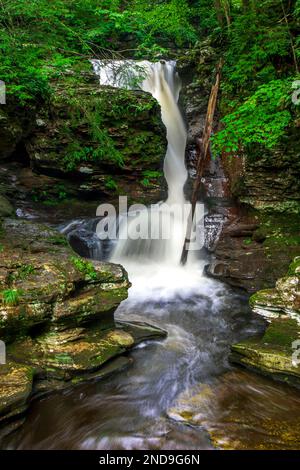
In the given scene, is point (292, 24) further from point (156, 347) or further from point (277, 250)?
point (156, 347)

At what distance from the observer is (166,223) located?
29.8ft

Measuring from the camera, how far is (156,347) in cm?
509

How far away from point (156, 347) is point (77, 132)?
6.11m

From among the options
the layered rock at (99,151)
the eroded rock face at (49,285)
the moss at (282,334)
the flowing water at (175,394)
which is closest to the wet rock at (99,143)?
the layered rock at (99,151)

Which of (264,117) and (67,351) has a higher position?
(264,117)

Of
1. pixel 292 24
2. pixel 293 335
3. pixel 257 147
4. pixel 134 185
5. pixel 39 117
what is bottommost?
pixel 293 335

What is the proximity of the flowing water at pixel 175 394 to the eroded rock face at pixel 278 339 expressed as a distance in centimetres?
17

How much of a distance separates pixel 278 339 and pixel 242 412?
1254mm

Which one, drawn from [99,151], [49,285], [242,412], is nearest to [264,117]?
[99,151]

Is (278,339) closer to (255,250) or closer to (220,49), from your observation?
(255,250)

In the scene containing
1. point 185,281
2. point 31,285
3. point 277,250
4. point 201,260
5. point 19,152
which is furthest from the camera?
point 19,152

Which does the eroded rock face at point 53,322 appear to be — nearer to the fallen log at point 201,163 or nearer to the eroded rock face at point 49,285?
the eroded rock face at point 49,285

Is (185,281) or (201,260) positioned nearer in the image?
(185,281)

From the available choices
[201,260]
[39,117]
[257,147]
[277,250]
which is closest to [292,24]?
[257,147]
